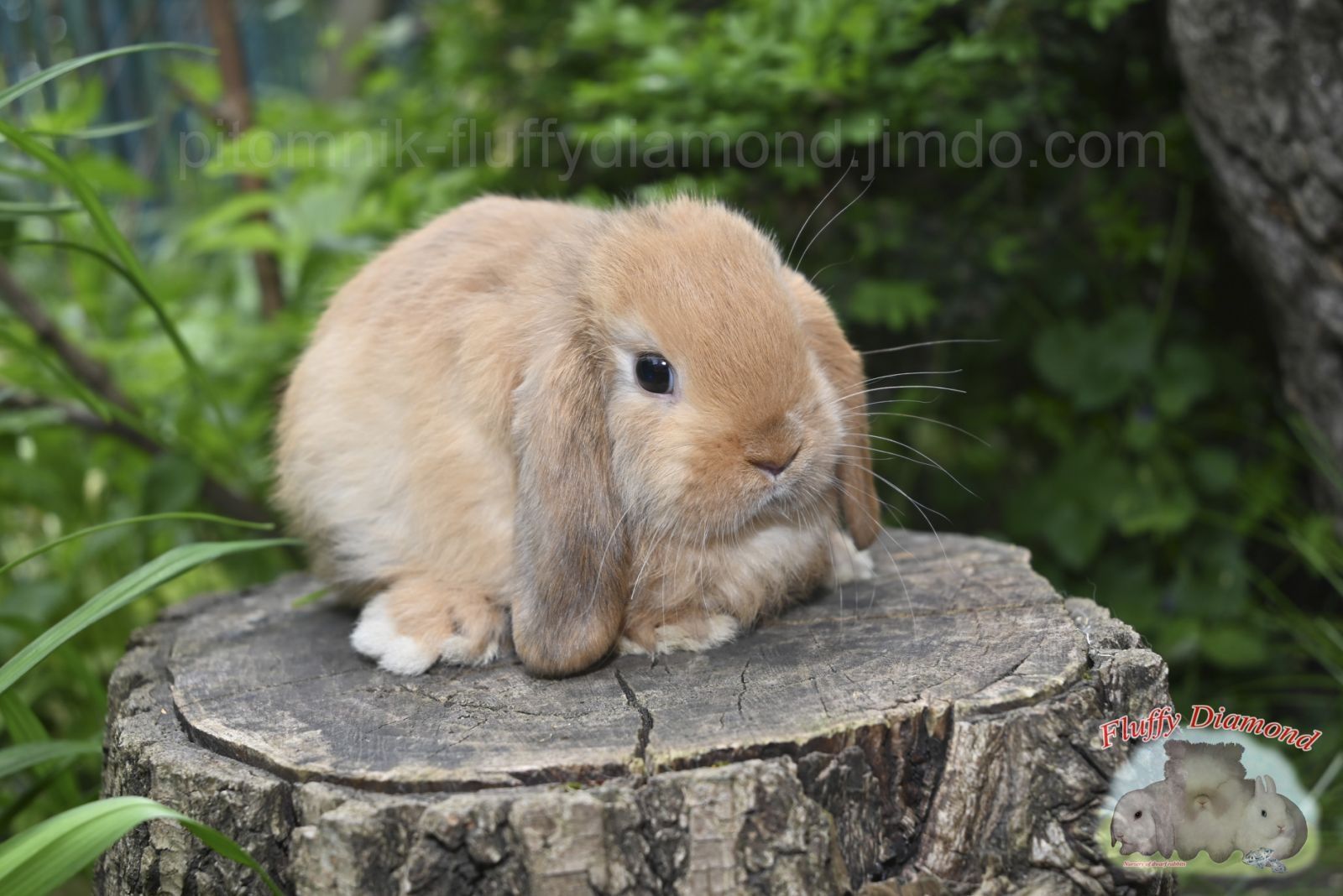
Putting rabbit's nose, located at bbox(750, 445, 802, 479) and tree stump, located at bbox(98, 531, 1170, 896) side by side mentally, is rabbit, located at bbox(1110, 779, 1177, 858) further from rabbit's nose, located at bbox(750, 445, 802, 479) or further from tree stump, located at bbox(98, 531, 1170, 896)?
rabbit's nose, located at bbox(750, 445, 802, 479)

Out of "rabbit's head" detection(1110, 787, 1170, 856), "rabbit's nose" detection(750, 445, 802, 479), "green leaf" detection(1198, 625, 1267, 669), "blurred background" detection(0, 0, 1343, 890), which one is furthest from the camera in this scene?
"green leaf" detection(1198, 625, 1267, 669)

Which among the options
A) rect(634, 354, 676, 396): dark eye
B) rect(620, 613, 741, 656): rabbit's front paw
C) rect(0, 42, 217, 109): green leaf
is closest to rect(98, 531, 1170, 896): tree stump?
rect(620, 613, 741, 656): rabbit's front paw

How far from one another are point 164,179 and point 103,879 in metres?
5.31

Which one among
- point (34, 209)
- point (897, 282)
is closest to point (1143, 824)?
point (897, 282)

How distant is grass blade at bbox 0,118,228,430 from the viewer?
7.68 ft

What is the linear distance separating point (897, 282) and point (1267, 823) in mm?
2182

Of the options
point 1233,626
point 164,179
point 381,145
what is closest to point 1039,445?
point 1233,626

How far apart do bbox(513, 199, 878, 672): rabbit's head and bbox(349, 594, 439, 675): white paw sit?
222 millimetres

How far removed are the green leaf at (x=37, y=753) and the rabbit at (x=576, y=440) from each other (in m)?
0.63

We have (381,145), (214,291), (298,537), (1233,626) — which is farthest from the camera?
(214,291)

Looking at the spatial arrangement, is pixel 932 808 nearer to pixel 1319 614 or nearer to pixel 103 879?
pixel 103 879

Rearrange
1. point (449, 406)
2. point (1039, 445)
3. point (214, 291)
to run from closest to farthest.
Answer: point (449, 406)
point (1039, 445)
point (214, 291)

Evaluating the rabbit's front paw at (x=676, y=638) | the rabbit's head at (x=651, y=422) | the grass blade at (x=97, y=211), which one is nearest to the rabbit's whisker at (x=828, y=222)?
the rabbit's head at (x=651, y=422)

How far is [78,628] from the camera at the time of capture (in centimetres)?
213
